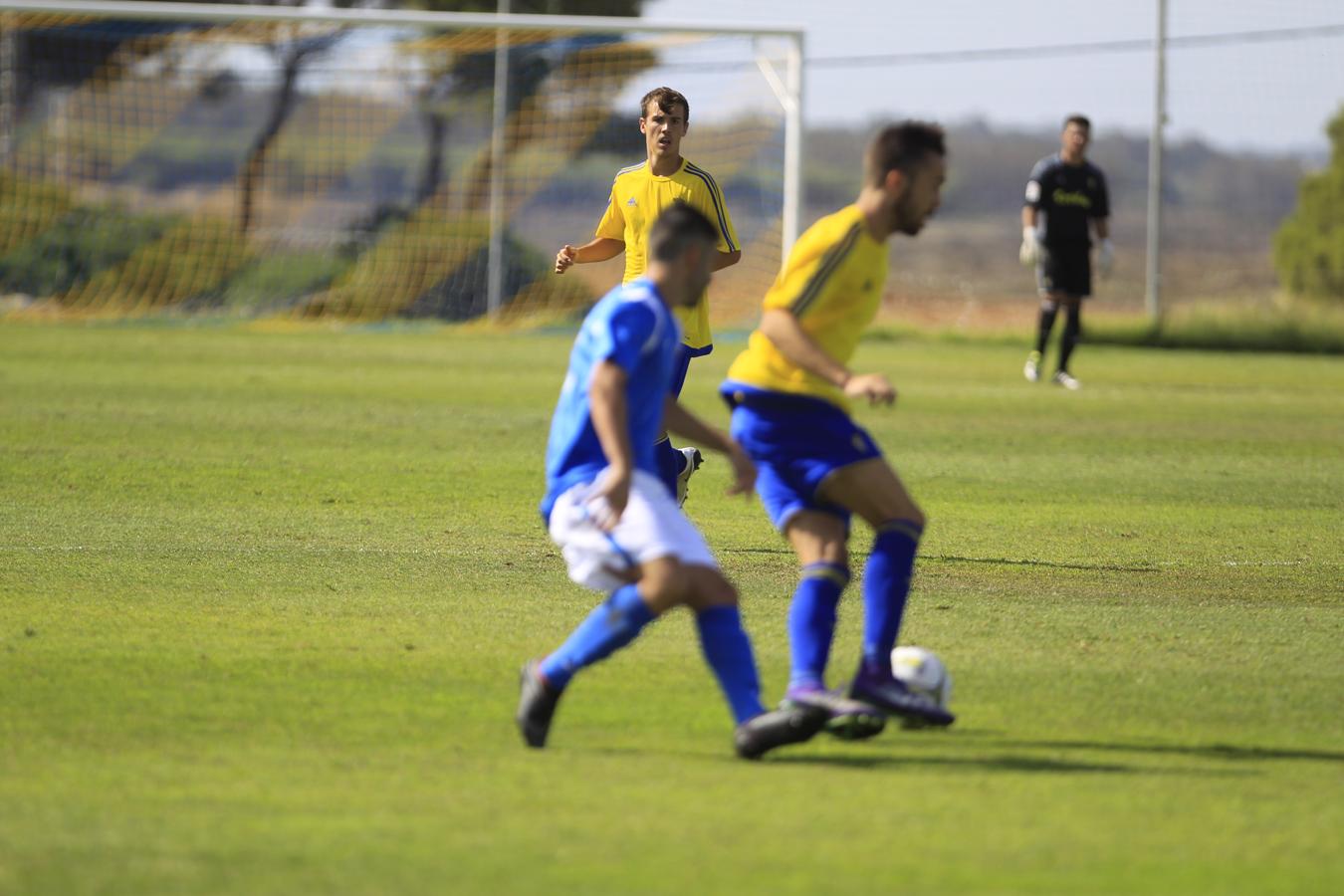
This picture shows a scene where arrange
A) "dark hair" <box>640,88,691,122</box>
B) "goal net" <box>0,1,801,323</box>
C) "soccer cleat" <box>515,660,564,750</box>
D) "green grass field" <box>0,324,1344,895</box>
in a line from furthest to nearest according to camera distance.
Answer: "goal net" <box>0,1,801,323</box> → "dark hair" <box>640,88,691,122</box> → "soccer cleat" <box>515,660,564,750</box> → "green grass field" <box>0,324,1344,895</box>

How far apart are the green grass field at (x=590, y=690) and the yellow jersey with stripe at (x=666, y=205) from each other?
42.8 inches

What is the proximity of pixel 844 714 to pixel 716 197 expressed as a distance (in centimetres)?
454

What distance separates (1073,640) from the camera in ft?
22.4

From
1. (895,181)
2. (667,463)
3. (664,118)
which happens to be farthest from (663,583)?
(664,118)

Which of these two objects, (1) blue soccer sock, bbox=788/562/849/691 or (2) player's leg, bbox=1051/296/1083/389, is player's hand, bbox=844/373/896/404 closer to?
(1) blue soccer sock, bbox=788/562/849/691

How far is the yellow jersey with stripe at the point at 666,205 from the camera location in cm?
912

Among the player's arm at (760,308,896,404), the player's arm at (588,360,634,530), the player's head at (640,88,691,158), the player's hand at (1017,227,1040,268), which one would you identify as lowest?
the player's arm at (588,360,634,530)

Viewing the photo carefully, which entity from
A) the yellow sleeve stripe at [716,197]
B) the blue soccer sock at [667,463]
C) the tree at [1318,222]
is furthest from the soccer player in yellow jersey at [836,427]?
the tree at [1318,222]

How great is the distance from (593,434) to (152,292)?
24209 mm

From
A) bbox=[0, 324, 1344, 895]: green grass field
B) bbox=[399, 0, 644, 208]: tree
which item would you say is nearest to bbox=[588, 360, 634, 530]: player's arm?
bbox=[0, 324, 1344, 895]: green grass field

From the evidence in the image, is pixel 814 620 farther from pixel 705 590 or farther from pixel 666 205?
pixel 666 205

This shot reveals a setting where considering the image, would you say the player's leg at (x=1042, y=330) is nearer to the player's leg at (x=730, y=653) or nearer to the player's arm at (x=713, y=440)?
the player's arm at (x=713, y=440)

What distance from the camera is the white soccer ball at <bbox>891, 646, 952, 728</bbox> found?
552 cm

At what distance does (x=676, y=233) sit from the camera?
5.05 metres
